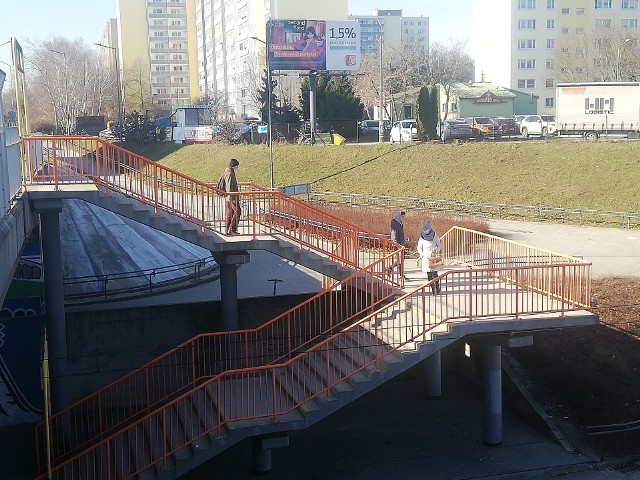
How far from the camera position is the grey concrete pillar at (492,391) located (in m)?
15.8

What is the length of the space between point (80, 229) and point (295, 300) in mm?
7342

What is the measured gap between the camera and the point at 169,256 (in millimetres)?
23000

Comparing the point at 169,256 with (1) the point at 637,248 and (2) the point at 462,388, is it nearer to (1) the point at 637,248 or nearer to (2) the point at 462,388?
(2) the point at 462,388

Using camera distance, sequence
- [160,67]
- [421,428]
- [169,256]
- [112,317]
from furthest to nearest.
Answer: [160,67] < [169,256] < [112,317] < [421,428]

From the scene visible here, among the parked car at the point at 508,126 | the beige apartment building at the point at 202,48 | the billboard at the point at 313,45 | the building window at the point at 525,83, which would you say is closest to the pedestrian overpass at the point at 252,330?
the billboard at the point at 313,45

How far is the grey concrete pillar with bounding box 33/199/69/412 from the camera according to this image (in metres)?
15.9

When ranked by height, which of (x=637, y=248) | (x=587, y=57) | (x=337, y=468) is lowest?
(x=337, y=468)

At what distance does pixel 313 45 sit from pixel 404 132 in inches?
315

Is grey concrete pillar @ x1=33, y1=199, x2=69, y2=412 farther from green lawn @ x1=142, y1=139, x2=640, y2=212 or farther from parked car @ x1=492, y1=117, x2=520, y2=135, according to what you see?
parked car @ x1=492, y1=117, x2=520, y2=135

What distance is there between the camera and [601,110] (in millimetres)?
50406

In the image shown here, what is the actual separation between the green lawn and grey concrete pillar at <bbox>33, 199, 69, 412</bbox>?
87.5 feet

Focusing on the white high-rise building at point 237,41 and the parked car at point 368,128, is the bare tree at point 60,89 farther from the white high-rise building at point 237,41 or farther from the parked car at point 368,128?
the parked car at point 368,128

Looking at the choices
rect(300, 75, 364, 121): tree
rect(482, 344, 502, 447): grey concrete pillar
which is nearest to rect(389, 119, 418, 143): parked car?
rect(300, 75, 364, 121): tree

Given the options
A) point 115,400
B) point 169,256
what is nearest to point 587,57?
point 169,256
